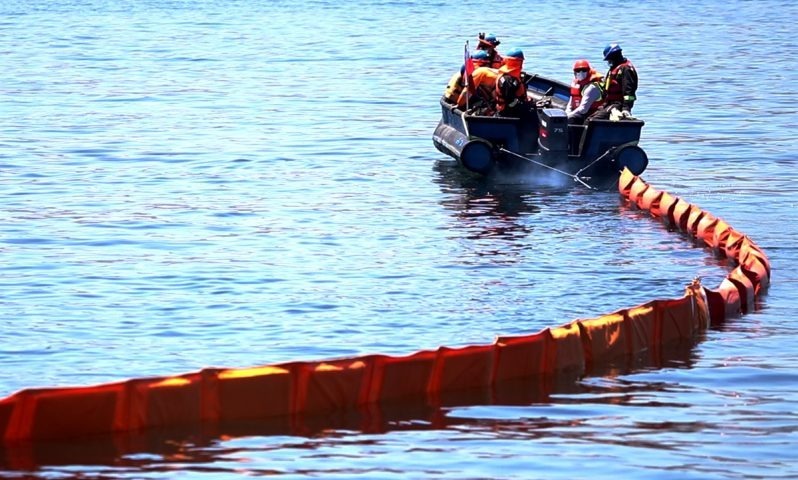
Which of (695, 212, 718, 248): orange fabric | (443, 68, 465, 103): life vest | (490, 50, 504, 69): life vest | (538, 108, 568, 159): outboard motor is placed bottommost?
(695, 212, 718, 248): orange fabric

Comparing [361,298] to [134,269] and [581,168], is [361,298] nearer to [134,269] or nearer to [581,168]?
[134,269]

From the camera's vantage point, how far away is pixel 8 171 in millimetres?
39875

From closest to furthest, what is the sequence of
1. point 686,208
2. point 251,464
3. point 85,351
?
point 251,464 < point 85,351 < point 686,208

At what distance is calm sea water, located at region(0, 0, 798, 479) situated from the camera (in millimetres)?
16719

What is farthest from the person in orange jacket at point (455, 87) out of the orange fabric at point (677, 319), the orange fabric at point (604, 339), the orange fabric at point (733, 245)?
the orange fabric at point (604, 339)

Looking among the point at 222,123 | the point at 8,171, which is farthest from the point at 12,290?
the point at 222,123

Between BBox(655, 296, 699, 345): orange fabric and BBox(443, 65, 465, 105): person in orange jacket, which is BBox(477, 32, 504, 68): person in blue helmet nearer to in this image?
BBox(443, 65, 465, 105): person in orange jacket

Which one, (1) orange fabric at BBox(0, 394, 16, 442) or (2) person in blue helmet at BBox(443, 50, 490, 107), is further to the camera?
(2) person in blue helmet at BBox(443, 50, 490, 107)

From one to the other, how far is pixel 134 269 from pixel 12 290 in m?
2.38

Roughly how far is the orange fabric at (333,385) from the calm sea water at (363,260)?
0.34m

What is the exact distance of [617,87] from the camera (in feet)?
111

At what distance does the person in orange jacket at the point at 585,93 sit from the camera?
3372 centimetres

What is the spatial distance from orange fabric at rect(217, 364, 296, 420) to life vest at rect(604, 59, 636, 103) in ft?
59.5

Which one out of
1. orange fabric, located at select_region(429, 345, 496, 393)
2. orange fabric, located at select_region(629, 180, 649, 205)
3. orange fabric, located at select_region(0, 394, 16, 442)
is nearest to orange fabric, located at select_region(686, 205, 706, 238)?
orange fabric, located at select_region(629, 180, 649, 205)
